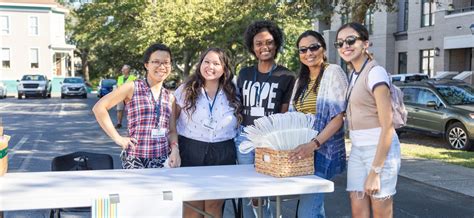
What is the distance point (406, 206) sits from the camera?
21.7ft

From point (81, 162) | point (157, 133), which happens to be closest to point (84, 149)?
point (81, 162)

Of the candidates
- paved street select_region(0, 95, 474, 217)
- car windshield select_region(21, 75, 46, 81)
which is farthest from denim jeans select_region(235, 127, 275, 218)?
car windshield select_region(21, 75, 46, 81)

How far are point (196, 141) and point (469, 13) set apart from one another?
22032 millimetres

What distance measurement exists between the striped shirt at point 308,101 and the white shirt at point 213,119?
21.7 inches

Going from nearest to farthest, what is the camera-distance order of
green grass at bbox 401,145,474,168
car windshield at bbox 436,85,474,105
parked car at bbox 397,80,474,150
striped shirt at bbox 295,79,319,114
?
striped shirt at bbox 295,79,319,114 < green grass at bbox 401,145,474,168 < parked car at bbox 397,80,474,150 < car windshield at bbox 436,85,474,105

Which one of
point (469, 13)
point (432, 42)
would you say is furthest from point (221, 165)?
point (432, 42)

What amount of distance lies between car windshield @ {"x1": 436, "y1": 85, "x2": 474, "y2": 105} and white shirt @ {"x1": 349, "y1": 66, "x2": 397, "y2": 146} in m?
9.89

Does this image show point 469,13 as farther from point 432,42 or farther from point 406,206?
point 406,206

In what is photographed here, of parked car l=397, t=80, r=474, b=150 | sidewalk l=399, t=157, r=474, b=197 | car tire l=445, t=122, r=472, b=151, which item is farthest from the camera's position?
parked car l=397, t=80, r=474, b=150

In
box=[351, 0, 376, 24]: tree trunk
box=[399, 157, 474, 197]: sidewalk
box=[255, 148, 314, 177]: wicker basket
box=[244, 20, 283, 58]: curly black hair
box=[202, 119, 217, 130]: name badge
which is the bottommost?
box=[399, 157, 474, 197]: sidewalk

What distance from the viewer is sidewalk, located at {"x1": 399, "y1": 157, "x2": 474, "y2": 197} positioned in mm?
7844

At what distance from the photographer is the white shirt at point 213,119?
416 cm

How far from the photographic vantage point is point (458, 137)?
1186cm

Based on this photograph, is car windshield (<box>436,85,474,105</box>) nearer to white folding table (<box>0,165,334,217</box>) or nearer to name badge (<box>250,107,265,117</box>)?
name badge (<box>250,107,265,117</box>)
